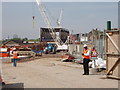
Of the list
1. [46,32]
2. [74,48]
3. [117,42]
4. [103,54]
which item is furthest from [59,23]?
[117,42]

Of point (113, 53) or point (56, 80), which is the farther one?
point (113, 53)

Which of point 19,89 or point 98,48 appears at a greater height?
point 98,48

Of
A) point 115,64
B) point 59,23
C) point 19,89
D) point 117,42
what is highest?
point 59,23

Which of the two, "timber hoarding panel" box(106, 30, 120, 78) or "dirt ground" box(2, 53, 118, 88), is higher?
"timber hoarding panel" box(106, 30, 120, 78)

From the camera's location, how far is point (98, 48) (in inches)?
764

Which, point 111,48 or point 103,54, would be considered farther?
point 103,54

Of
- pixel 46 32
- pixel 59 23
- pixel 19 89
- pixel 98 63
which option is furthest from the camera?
pixel 46 32

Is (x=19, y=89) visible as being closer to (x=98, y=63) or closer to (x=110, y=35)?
(x=110, y=35)

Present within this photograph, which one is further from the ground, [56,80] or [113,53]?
[113,53]

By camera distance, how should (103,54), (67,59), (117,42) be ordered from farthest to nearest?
1. (67,59)
2. (103,54)
3. (117,42)

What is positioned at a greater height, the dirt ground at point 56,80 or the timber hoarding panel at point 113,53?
the timber hoarding panel at point 113,53

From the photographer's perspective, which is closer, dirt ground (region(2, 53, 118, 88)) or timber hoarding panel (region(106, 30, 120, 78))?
dirt ground (region(2, 53, 118, 88))

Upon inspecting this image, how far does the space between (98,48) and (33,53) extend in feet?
68.0

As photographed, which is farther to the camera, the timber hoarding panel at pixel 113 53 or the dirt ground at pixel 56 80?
the timber hoarding panel at pixel 113 53
